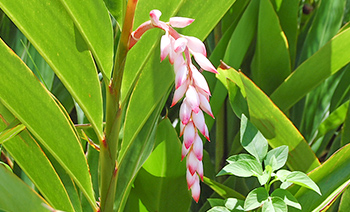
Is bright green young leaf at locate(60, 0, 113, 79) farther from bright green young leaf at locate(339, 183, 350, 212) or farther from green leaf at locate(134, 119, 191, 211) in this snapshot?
bright green young leaf at locate(339, 183, 350, 212)

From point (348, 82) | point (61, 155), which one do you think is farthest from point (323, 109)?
point (61, 155)

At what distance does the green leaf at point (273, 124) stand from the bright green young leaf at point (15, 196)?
14.4 inches

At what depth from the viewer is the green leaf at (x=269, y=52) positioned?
0.93m

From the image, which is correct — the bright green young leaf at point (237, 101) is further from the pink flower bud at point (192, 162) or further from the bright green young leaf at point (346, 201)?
the pink flower bud at point (192, 162)

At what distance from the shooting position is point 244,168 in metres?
0.62

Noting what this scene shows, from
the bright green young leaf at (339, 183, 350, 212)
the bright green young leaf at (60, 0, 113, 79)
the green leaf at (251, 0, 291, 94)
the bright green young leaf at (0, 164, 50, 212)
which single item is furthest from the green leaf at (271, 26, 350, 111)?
the bright green young leaf at (0, 164, 50, 212)

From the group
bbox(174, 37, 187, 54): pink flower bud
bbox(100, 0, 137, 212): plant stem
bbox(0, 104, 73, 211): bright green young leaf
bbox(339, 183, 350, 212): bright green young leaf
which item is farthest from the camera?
bbox(339, 183, 350, 212): bright green young leaf

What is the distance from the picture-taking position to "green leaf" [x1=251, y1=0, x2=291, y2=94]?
93cm

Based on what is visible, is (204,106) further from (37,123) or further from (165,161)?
(165,161)

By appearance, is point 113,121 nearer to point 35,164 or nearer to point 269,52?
point 35,164

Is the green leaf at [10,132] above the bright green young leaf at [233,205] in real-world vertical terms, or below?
Answer: above

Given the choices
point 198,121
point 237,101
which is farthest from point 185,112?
point 237,101

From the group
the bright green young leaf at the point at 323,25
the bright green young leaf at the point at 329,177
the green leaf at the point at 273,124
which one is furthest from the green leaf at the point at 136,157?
the bright green young leaf at the point at 323,25

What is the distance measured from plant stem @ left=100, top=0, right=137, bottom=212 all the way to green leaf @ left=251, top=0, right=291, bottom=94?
18.0 inches
